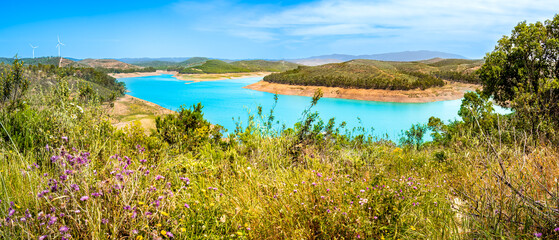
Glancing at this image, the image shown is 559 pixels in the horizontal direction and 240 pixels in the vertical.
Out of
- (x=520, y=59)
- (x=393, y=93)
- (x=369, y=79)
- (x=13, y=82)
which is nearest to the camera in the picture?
(x=13, y=82)

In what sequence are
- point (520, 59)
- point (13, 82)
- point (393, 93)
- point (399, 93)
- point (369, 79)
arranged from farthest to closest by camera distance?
1. point (369, 79)
2. point (393, 93)
3. point (399, 93)
4. point (520, 59)
5. point (13, 82)

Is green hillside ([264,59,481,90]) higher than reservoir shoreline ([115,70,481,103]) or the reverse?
higher

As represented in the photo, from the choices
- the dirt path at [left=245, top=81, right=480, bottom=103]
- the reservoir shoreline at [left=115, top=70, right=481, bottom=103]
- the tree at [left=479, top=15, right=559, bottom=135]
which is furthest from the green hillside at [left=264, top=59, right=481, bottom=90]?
the tree at [left=479, top=15, right=559, bottom=135]

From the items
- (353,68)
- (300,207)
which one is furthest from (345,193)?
(353,68)

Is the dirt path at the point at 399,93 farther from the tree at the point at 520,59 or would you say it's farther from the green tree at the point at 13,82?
the green tree at the point at 13,82

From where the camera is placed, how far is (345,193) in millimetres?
2209

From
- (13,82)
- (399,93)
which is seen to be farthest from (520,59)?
(399,93)

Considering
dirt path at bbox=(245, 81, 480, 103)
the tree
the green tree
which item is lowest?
dirt path at bbox=(245, 81, 480, 103)

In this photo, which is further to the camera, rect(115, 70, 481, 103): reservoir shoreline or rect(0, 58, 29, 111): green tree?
rect(115, 70, 481, 103): reservoir shoreline

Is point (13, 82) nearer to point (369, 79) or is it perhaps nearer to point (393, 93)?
point (393, 93)

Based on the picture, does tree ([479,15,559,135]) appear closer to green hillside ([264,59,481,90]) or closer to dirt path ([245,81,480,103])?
dirt path ([245,81,480,103])

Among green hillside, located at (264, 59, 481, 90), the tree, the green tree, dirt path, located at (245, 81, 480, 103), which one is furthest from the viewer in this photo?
green hillside, located at (264, 59, 481, 90)

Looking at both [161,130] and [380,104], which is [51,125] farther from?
[380,104]

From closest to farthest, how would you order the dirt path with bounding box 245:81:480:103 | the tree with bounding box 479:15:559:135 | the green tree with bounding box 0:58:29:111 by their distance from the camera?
the green tree with bounding box 0:58:29:111 → the tree with bounding box 479:15:559:135 → the dirt path with bounding box 245:81:480:103
